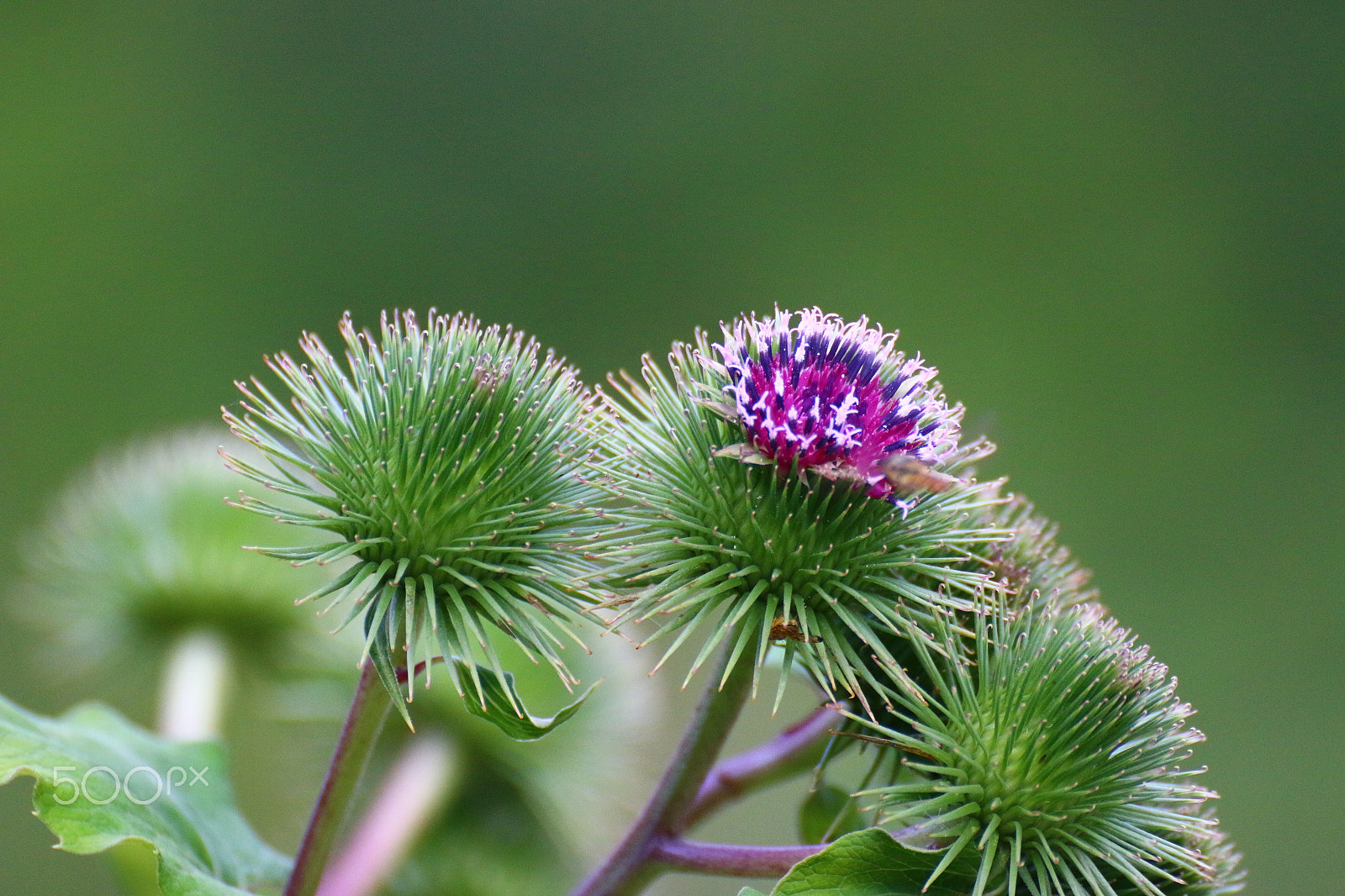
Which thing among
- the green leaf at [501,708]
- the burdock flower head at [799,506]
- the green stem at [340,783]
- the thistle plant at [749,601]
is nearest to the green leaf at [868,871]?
the thistle plant at [749,601]

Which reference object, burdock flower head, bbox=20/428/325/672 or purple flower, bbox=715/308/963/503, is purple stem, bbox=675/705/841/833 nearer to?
purple flower, bbox=715/308/963/503

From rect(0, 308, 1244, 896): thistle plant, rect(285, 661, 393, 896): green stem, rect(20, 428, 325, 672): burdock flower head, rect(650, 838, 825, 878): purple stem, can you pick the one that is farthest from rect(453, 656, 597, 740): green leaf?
rect(20, 428, 325, 672): burdock flower head

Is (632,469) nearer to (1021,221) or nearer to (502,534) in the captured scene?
(502,534)

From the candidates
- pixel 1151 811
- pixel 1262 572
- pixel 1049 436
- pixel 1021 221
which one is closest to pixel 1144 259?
pixel 1021 221

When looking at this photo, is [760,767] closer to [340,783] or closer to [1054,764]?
[1054,764]

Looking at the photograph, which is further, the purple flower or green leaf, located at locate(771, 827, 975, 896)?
the purple flower

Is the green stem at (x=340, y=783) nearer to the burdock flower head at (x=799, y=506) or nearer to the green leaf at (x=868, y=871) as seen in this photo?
the burdock flower head at (x=799, y=506)

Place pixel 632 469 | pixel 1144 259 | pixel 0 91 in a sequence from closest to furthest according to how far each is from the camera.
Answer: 1. pixel 632 469
2. pixel 0 91
3. pixel 1144 259

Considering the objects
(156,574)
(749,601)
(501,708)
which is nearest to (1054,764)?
(749,601)
